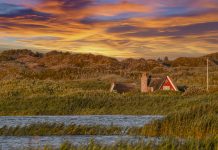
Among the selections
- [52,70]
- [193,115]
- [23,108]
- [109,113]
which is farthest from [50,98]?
[52,70]

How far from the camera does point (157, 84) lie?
250ft

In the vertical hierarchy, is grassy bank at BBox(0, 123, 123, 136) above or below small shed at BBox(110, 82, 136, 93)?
above

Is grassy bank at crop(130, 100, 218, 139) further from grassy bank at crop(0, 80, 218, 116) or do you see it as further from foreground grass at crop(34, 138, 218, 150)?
grassy bank at crop(0, 80, 218, 116)

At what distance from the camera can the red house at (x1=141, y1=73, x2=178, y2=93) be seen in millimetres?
75062

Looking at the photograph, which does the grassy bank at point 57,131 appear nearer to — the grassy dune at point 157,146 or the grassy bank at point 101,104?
the grassy dune at point 157,146

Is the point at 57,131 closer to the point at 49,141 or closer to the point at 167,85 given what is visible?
the point at 49,141

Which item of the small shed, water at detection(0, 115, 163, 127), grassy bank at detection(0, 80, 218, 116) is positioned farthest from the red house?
water at detection(0, 115, 163, 127)

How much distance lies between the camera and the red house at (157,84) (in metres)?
75.1

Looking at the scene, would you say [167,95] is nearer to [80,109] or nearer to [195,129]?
[80,109]

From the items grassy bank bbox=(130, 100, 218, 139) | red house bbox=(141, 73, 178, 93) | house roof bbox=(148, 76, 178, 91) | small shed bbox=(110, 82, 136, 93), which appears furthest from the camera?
small shed bbox=(110, 82, 136, 93)

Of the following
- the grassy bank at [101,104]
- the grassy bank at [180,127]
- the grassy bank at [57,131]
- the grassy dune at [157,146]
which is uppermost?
the grassy dune at [157,146]

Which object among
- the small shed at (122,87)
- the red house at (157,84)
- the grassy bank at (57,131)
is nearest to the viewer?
the grassy bank at (57,131)

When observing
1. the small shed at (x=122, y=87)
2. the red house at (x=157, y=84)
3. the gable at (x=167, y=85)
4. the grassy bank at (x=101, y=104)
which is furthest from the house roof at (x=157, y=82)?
the grassy bank at (x=101, y=104)

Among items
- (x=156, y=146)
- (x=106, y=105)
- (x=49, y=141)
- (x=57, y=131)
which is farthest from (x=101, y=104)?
(x=156, y=146)
